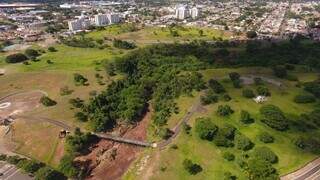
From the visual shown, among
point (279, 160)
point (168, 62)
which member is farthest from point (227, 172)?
point (168, 62)

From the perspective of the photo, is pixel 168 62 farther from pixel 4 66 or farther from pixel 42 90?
pixel 4 66

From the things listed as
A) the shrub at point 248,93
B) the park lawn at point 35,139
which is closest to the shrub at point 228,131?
the shrub at point 248,93

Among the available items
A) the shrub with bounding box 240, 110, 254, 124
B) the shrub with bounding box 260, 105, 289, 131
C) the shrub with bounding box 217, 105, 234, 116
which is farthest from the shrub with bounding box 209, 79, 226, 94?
the shrub with bounding box 260, 105, 289, 131

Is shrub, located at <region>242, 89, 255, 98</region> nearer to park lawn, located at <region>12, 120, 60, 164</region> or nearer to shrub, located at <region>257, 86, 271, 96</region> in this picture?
shrub, located at <region>257, 86, 271, 96</region>

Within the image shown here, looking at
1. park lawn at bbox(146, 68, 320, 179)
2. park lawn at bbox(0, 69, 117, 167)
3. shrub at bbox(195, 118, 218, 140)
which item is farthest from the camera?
park lawn at bbox(0, 69, 117, 167)

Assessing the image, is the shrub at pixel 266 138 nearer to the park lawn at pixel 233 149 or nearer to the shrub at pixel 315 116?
the park lawn at pixel 233 149

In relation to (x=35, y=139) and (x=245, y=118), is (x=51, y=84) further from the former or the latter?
(x=245, y=118)
